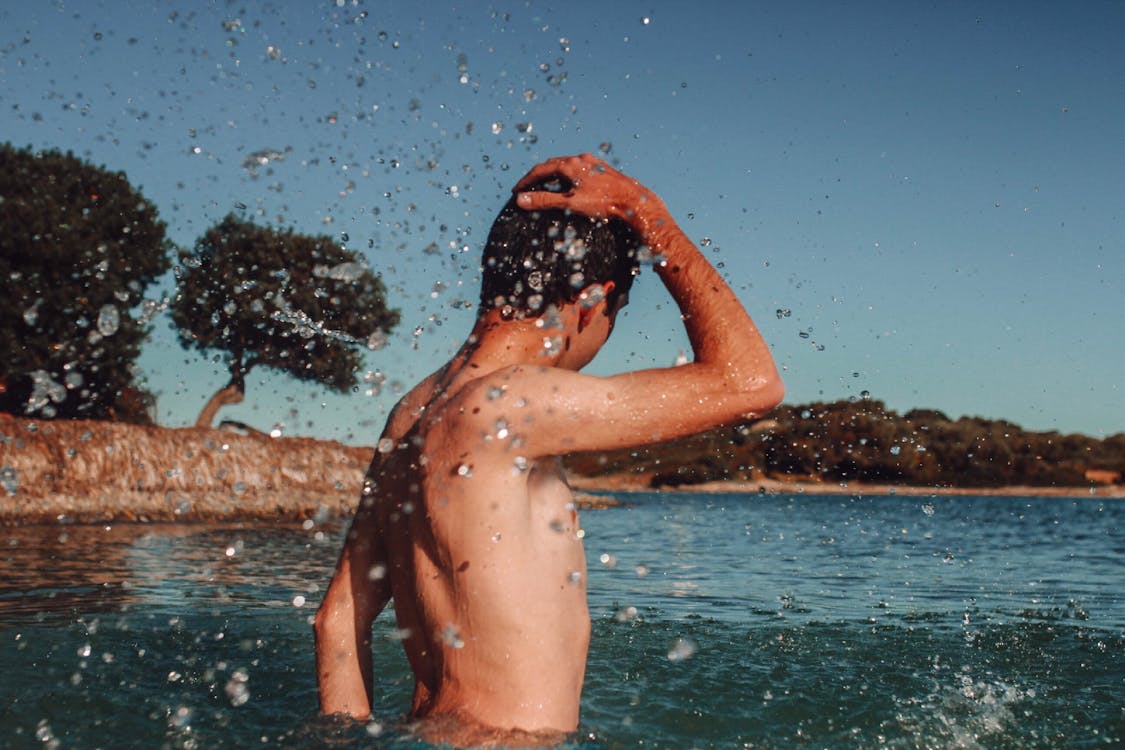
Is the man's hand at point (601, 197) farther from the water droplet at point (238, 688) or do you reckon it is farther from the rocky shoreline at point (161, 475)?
the rocky shoreline at point (161, 475)

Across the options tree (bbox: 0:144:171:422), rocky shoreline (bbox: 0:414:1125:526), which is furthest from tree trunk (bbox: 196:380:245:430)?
rocky shoreline (bbox: 0:414:1125:526)

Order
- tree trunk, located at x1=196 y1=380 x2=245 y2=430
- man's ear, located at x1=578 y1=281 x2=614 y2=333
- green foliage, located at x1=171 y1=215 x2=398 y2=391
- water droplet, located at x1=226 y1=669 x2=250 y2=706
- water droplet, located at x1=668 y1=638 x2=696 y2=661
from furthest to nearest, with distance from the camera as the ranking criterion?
tree trunk, located at x1=196 y1=380 x2=245 y2=430, green foliage, located at x1=171 y1=215 x2=398 y2=391, water droplet, located at x1=668 y1=638 x2=696 y2=661, water droplet, located at x1=226 y1=669 x2=250 y2=706, man's ear, located at x1=578 y1=281 x2=614 y2=333

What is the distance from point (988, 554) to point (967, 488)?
6911cm

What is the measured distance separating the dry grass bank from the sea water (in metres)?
9.45

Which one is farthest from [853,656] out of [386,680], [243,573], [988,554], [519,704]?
[988,554]

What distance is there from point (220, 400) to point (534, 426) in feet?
124

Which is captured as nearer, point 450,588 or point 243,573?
point 450,588

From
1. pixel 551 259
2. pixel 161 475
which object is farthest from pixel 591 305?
pixel 161 475

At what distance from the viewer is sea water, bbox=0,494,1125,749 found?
348 cm

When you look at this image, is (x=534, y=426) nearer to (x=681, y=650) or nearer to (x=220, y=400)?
(x=681, y=650)

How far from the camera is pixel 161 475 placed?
23266 mm

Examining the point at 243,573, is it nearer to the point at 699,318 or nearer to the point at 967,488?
the point at 699,318

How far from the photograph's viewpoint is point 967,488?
3145 inches

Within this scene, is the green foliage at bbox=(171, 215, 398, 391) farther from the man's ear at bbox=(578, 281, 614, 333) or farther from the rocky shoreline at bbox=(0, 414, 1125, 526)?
the man's ear at bbox=(578, 281, 614, 333)
